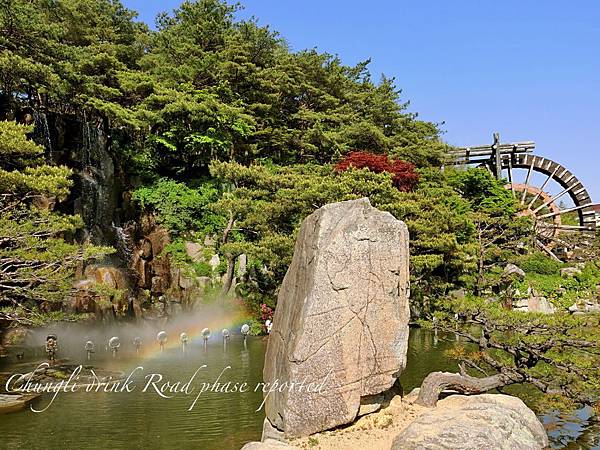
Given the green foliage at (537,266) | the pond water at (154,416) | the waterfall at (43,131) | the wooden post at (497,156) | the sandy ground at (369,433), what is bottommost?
the pond water at (154,416)

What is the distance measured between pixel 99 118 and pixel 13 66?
7902 mm

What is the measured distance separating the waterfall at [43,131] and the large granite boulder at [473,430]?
53.5 feet

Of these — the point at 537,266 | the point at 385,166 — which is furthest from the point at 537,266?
the point at 385,166

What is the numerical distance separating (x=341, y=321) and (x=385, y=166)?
508 inches

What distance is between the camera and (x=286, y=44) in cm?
3022

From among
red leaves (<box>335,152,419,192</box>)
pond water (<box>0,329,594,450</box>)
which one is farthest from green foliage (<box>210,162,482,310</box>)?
pond water (<box>0,329,594,450</box>)

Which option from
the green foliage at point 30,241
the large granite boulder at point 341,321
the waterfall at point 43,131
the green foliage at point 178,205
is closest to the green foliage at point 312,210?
the green foliage at point 178,205

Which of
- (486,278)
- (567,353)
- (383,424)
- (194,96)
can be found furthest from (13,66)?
(486,278)

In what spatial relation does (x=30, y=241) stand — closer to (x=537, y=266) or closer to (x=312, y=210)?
(x=312, y=210)

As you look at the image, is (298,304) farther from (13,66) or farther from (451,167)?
(451,167)

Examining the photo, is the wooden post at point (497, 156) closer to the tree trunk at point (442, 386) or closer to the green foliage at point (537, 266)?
the green foliage at point (537, 266)

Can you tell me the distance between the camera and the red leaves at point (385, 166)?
57.3ft

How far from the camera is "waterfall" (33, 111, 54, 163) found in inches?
690

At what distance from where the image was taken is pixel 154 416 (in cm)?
806
